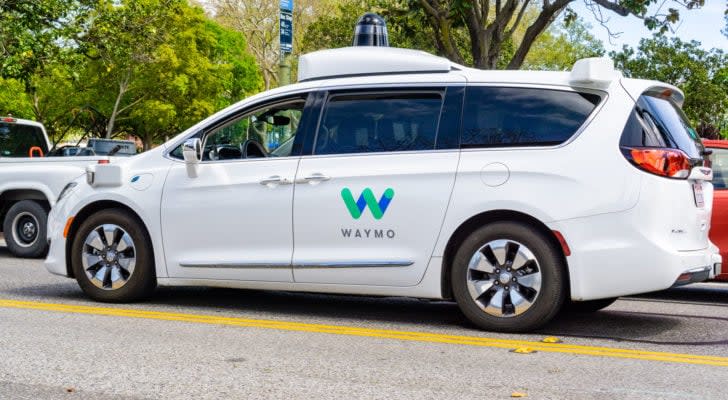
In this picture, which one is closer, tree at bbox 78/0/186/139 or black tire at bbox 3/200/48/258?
black tire at bbox 3/200/48/258

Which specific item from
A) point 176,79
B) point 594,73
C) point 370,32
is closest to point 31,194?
point 370,32

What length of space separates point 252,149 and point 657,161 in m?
2.99

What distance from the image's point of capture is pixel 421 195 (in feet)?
23.0

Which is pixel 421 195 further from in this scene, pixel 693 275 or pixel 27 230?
pixel 27 230

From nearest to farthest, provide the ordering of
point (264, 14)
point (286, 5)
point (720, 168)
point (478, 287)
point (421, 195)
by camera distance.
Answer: point (478, 287), point (421, 195), point (720, 168), point (286, 5), point (264, 14)

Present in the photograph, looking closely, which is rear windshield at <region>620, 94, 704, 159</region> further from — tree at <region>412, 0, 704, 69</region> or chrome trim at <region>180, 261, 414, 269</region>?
tree at <region>412, 0, 704, 69</region>

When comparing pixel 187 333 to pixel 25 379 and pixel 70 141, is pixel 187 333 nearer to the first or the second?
pixel 25 379

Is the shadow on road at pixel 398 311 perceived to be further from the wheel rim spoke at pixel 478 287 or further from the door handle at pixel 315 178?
the door handle at pixel 315 178

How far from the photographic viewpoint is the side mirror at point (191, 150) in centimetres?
770

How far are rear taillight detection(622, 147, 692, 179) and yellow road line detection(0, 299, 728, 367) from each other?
1.19 metres

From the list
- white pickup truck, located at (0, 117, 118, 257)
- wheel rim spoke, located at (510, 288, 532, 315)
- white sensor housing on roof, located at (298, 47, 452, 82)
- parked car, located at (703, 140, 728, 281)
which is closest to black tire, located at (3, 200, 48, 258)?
white pickup truck, located at (0, 117, 118, 257)

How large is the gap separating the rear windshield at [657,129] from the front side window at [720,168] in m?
2.15

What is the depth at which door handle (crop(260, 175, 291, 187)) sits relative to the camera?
746cm

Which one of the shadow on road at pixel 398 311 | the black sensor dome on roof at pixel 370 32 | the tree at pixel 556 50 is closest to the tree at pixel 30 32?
the black sensor dome on roof at pixel 370 32
